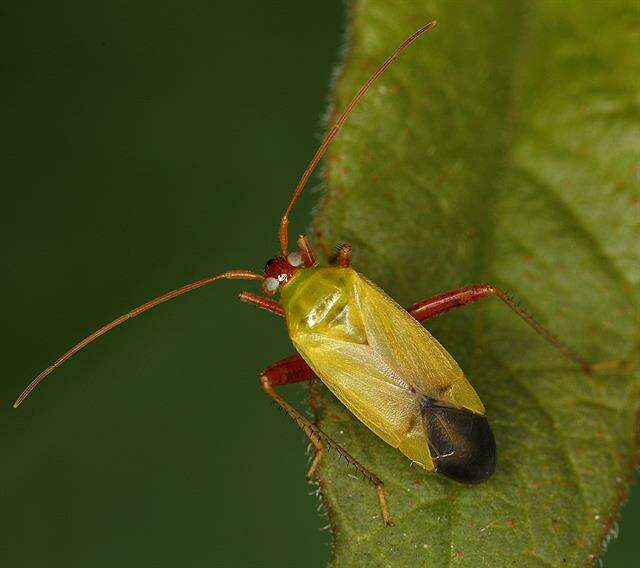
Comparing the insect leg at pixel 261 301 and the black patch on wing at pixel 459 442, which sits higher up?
the insect leg at pixel 261 301

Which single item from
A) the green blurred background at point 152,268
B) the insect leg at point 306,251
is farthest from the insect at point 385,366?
the green blurred background at point 152,268

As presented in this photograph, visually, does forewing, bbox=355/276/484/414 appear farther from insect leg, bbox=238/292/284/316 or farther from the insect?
insect leg, bbox=238/292/284/316

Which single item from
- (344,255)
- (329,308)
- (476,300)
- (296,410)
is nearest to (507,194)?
(476,300)

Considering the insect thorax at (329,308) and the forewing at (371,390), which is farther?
the insect thorax at (329,308)

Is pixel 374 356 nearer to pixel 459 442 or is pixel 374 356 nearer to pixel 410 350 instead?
pixel 410 350

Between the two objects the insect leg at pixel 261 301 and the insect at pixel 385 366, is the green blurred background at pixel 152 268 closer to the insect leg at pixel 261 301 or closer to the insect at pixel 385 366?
the insect leg at pixel 261 301

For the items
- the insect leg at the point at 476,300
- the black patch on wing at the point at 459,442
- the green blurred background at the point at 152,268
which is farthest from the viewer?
the green blurred background at the point at 152,268
